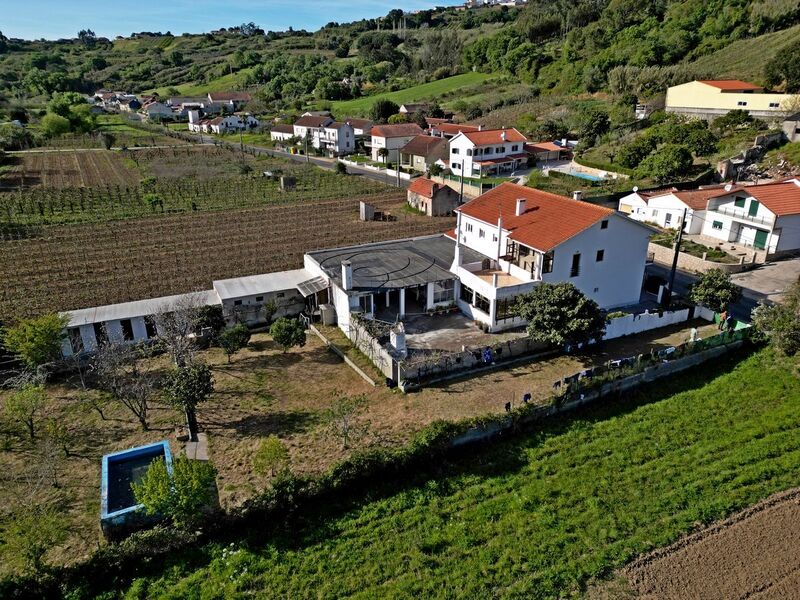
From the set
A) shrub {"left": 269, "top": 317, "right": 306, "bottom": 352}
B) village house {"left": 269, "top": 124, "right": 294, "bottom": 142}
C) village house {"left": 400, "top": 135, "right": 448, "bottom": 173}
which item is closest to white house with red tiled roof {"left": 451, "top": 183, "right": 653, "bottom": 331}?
shrub {"left": 269, "top": 317, "right": 306, "bottom": 352}

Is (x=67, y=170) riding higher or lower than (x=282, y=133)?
lower

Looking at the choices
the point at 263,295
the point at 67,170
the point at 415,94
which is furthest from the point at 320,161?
the point at 263,295

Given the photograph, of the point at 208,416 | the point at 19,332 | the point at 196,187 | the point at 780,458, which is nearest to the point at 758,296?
the point at 780,458

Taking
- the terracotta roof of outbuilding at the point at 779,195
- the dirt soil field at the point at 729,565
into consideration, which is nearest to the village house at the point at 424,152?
the terracotta roof of outbuilding at the point at 779,195

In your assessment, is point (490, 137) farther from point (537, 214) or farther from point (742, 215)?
point (537, 214)

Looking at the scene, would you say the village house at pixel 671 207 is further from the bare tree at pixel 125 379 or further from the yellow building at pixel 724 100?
the bare tree at pixel 125 379

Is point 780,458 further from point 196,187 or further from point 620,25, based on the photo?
point 620,25
